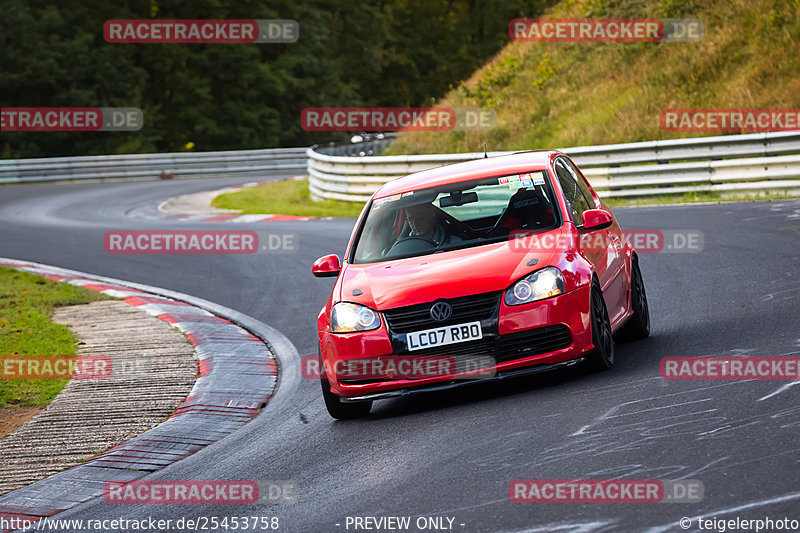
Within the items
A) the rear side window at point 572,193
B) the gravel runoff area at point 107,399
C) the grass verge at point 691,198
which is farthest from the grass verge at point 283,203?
the rear side window at point 572,193

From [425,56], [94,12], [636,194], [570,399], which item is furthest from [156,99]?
[570,399]

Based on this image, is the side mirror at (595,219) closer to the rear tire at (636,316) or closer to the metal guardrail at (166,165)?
the rear tire at (636,316)

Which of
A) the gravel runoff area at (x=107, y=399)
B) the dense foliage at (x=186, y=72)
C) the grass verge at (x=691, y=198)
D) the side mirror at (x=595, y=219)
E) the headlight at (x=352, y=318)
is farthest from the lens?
the dense foliage at (x=186, y=72)

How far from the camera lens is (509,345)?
22.7ft

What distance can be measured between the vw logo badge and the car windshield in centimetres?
87

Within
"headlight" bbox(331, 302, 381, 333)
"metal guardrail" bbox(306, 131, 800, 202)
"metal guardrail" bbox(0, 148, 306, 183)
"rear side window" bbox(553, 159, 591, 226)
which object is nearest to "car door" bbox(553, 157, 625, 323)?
"rear side window" bbox(553, 159, 591, 226)

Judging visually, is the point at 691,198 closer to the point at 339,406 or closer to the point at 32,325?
the point at 32,325

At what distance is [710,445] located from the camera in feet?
17.8

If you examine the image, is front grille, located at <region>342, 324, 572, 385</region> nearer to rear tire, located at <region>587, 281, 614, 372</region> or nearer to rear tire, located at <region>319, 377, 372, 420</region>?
rear tire, located at <region>587, 281, 614, 372</region>

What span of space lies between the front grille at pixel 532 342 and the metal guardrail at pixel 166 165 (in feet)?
114

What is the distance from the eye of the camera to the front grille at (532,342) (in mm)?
6914

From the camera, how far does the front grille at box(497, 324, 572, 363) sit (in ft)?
22.7

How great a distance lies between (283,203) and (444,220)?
1969cm

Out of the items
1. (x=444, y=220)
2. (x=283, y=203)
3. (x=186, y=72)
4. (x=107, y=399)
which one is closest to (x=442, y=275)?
(x=444, y=220)
